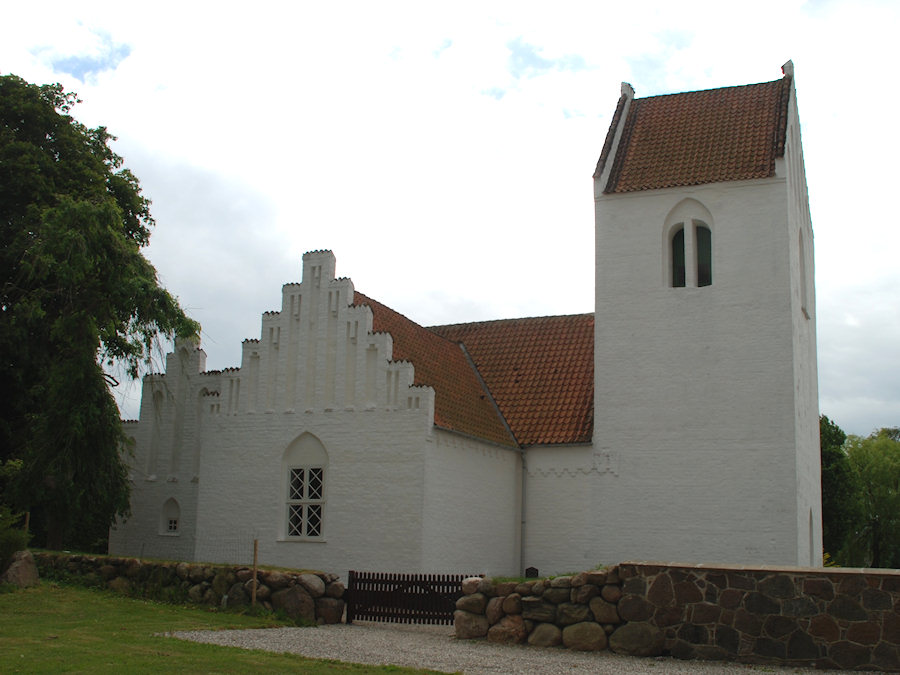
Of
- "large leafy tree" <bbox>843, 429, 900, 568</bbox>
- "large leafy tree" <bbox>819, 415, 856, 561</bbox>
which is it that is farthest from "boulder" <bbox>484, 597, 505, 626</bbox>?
"large leafy tree" <bbox>843, 429, 900, 568</bbox>

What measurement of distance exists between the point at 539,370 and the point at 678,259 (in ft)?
15.6

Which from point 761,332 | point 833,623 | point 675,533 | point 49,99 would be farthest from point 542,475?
point 49,99

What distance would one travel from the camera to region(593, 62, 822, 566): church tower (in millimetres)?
20578

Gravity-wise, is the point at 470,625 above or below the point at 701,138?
below

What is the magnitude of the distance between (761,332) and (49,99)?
19.9 m

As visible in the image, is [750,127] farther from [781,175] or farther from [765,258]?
[765,258]

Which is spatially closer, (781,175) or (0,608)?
(0,608)

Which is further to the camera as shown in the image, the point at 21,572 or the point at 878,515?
the point at 878,515

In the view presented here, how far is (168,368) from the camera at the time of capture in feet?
81.7

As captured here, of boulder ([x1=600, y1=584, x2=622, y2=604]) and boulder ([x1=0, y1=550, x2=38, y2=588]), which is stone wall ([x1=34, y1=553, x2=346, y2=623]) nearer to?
boulder ([x1=0, y1=550, x2=38, y2=588])

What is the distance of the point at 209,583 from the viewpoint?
51.7 ft

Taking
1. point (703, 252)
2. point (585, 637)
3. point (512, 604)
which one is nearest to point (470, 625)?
point (512, 604)

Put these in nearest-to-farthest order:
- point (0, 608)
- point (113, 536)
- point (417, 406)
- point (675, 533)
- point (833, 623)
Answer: point (833, 623) → point (0, 608) → point (417, 406) → point (675, 533) → point (113, 536)

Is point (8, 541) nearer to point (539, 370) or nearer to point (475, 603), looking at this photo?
point (475, 603)
